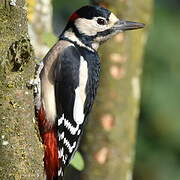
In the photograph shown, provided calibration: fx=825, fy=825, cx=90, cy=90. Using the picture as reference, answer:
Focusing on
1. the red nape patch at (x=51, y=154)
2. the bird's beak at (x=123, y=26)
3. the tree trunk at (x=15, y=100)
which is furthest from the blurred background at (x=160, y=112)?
the tree trunk at (x=15, y=100)

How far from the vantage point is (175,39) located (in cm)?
1072

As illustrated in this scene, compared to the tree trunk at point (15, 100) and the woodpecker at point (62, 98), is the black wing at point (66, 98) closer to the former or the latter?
the woodpecker at point (62, 98)

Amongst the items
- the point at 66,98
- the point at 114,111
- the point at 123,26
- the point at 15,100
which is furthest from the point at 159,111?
the point at 15,100

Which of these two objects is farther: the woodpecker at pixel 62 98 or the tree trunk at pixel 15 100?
the woodpecker at pixel 62 98

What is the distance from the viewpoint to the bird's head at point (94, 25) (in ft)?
15.9

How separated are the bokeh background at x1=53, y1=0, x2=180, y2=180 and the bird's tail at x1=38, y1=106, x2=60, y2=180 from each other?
611 cm

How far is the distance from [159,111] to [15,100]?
7.17m

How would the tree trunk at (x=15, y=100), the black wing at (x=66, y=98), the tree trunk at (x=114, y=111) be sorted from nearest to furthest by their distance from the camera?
the tree trunk at (x=15, y=100) < the black wing at (x=66, y=98) < the tree trunk at (x=114, y=111)

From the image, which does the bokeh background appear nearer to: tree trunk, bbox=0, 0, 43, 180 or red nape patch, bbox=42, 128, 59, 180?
red nape patch, bbox=42, 128, 59, 180

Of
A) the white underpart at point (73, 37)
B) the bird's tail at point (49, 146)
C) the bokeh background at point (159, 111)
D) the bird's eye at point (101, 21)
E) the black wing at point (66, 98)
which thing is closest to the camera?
the bird's tail at point (49, 146)

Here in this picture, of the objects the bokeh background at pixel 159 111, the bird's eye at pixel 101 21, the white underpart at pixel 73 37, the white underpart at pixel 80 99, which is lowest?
the bokeh background at pixel 159 111

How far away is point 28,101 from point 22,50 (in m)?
0.24

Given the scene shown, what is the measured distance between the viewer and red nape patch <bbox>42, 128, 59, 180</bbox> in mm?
4301

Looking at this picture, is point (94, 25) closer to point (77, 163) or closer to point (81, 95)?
point (81, 95)
